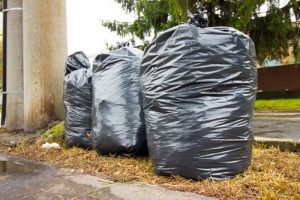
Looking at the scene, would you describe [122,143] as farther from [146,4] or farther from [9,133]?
[146,4]

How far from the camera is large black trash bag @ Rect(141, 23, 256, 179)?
249 cm

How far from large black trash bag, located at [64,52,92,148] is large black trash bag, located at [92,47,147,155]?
1.19ft

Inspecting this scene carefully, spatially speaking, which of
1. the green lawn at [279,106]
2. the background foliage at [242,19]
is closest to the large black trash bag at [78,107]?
the background foliage at [242,19]

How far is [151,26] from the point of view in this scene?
39.0 feet

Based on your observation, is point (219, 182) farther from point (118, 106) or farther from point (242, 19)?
point (242, 19)

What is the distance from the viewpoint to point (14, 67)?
584 cm

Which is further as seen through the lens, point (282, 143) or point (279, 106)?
point (279, 106)

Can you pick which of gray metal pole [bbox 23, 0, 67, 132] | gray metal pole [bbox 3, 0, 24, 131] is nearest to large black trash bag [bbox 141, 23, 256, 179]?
gray metal pole [bbox 23, 0, 67, 132]

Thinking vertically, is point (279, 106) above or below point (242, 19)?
below

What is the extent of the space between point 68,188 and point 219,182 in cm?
100

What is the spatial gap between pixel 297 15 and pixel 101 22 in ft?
20.4

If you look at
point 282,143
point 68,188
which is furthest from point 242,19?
point 68,188

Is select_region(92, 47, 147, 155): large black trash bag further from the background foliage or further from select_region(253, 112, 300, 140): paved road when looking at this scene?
the background foliage

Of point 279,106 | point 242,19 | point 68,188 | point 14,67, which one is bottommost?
point 279,106
